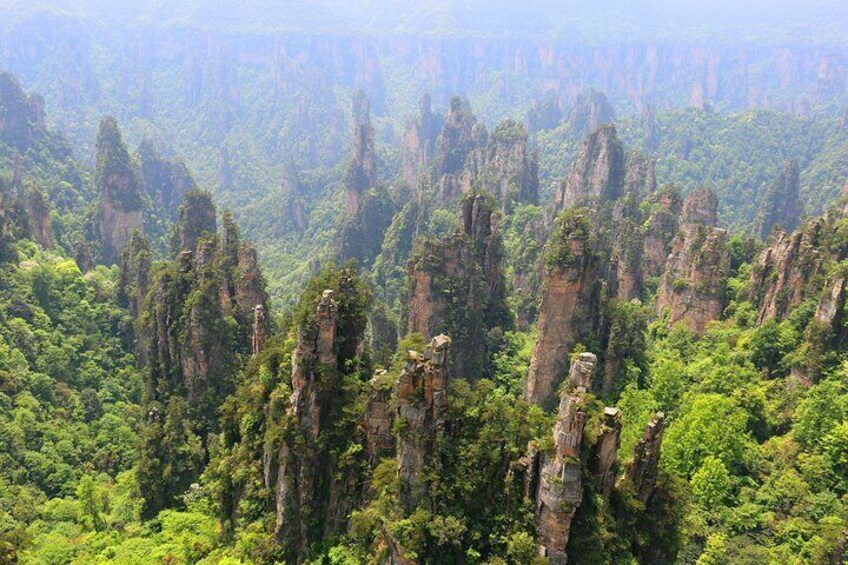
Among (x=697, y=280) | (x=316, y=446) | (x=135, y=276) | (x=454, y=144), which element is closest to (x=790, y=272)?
(x=697, y=280)

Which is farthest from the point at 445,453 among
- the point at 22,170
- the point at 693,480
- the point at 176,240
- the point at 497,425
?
the point at 22,170

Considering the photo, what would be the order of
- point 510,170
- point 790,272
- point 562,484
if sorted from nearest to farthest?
point 562,484
point 790,272
point 510,170

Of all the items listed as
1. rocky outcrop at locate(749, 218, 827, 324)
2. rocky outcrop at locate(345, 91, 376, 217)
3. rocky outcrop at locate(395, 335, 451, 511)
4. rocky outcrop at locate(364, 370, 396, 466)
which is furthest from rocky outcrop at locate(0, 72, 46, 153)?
rocky outcrop at locate(749, 218, 827, 324)

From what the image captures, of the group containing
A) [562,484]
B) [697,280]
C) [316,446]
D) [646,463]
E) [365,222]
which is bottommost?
[365,222]

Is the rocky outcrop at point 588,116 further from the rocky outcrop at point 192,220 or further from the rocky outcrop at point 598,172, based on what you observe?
the rocky outcrop at point 192,220

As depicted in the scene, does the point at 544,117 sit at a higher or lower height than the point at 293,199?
higher

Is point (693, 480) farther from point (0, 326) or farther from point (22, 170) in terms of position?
point (22, 170)

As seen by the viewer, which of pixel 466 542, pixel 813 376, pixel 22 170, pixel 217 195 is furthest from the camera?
pixel 217 195

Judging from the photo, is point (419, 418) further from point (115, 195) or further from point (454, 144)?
point (454, 144)

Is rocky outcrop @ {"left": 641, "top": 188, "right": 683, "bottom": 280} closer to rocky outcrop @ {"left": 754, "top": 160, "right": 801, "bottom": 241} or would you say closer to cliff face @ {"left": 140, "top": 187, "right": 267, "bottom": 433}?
cliff face @ {"left": 140, "top": 187, "right": 267, "bottom": 433}
